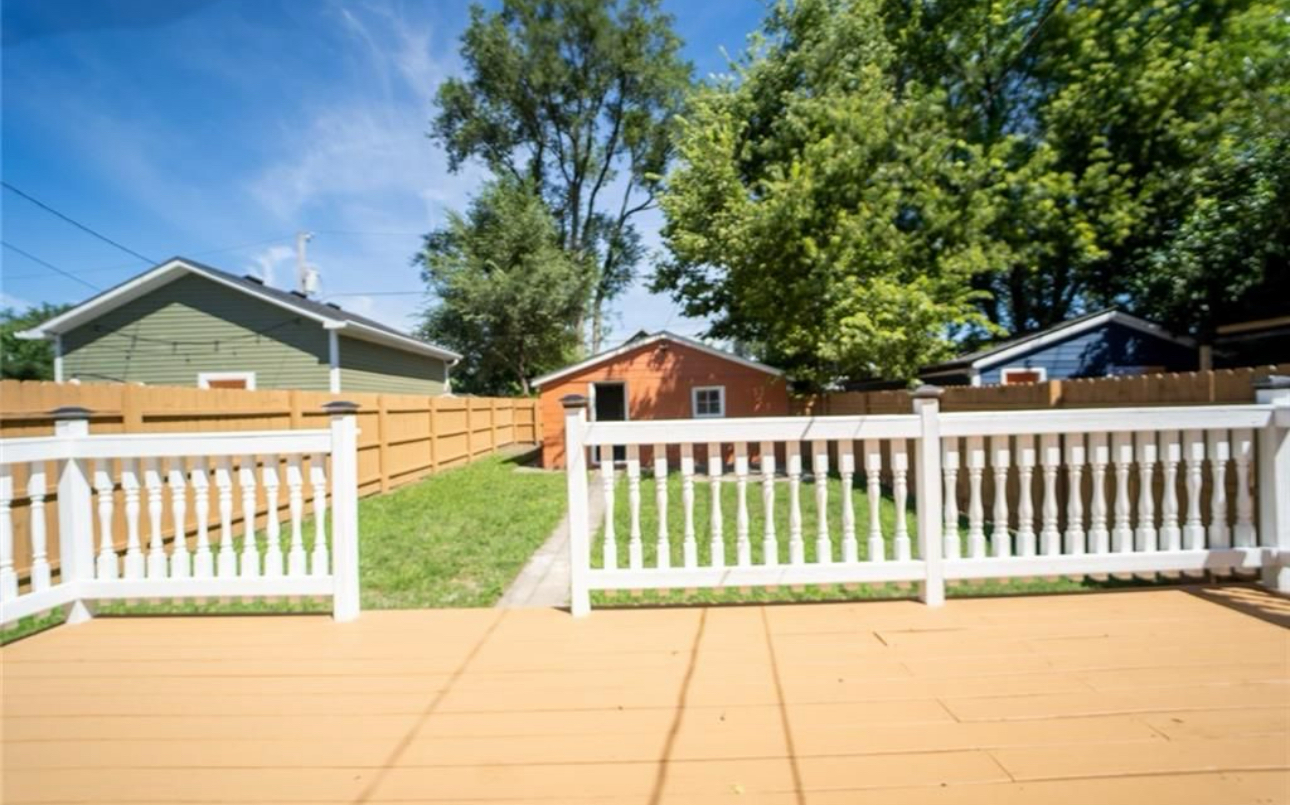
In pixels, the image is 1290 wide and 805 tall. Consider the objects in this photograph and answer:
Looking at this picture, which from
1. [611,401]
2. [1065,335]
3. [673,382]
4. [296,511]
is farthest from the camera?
[611,401]

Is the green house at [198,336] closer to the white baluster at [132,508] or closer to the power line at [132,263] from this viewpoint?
the power line at [132,263]

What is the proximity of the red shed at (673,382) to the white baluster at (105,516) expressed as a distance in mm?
9486

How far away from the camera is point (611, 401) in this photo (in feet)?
42.3

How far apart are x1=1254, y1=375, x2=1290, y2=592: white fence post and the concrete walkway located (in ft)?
11.4

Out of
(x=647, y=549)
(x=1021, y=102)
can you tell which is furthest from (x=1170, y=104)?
(x=647, y=549)

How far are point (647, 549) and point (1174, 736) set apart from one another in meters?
3.83

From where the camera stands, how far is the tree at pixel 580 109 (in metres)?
22.1

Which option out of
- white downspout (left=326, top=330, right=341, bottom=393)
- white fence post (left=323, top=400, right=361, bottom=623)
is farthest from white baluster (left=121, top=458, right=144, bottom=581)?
white downspout (left=326, top=330, right=341, bottom=393)

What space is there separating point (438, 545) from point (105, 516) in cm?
286

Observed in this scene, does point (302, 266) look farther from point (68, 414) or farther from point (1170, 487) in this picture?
point (1170, 487)

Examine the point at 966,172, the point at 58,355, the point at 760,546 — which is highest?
the point at 966,172

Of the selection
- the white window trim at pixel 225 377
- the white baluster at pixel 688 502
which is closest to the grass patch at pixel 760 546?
the white baluster at pixel 688 502

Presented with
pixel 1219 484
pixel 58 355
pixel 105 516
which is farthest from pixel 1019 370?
pixel 58 355

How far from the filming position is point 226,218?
16.3 meters
